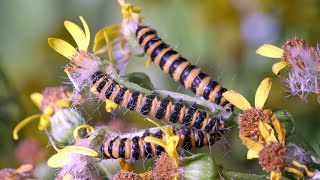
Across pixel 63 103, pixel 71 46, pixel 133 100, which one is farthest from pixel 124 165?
pixel 63 103

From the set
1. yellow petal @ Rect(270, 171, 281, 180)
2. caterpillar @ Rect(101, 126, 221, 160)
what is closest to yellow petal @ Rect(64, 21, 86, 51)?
caterpillar @ Rect(101, 126, 221, 160)

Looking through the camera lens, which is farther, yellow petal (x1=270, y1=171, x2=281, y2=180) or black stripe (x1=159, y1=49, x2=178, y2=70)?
black stripe (x1=159, y1=49, x2=178, y2=70)

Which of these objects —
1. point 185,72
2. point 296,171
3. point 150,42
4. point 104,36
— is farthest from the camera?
point 104,36

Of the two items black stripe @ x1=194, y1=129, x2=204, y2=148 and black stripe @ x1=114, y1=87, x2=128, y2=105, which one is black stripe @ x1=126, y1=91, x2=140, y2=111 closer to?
black stripe @ x1=114, y1=87, x2=128, y2=105

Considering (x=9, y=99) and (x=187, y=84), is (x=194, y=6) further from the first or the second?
(x=187, y=84)

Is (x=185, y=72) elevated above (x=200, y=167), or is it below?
above

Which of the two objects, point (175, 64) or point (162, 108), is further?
point (175, 64)

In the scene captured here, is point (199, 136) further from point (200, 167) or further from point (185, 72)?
point (185, 72)
